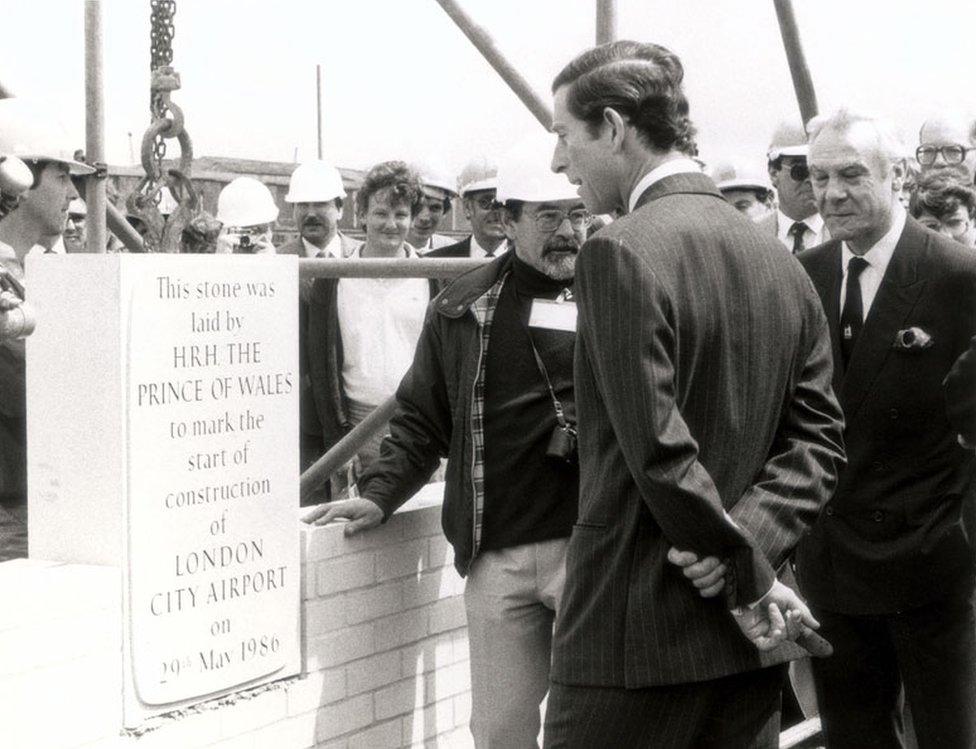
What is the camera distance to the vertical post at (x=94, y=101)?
3.99 meters

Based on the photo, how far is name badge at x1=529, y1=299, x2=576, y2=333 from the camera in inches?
163

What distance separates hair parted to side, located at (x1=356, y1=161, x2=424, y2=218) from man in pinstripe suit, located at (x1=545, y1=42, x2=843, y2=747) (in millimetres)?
3266

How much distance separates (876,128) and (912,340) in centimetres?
56

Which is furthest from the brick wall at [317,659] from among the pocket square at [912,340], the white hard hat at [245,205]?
the white hard hat at [245,205]

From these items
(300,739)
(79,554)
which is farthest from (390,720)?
(79,554)

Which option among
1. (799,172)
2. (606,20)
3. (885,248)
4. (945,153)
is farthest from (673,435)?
(945,153)

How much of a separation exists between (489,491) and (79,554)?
3.55 feet

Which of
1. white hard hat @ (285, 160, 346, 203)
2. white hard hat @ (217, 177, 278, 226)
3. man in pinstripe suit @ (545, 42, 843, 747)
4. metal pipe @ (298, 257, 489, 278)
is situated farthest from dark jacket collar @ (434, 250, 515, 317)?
white hard hat @ (217, 177, 278, 226)

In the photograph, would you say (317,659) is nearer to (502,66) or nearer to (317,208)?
(502,66)

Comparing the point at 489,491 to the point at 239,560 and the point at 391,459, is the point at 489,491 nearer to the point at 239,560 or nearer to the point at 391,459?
the point at 391,459

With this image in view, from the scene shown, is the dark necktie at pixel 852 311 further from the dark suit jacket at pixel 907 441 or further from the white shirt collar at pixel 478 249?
the white shirt collar at pixel 478 249

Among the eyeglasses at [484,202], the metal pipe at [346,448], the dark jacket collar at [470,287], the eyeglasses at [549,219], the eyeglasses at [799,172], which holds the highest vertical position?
the eyeglasses at [799,172]

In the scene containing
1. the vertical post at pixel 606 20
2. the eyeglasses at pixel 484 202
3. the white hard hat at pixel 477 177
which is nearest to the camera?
the vertical post at pixel 606 20

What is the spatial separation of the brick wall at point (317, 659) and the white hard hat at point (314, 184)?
314 cm
